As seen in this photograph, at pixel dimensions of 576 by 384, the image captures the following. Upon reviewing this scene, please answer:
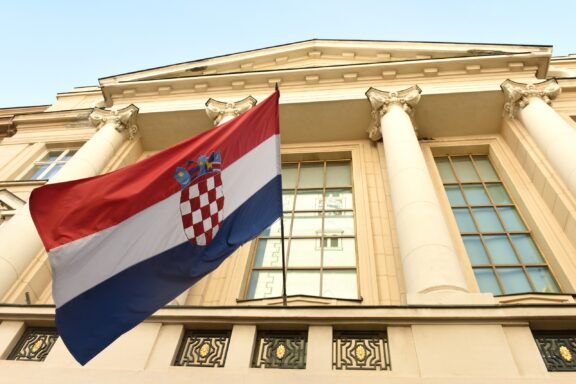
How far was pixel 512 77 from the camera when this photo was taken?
491 inches

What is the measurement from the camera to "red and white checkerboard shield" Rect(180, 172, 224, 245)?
5.10 metres

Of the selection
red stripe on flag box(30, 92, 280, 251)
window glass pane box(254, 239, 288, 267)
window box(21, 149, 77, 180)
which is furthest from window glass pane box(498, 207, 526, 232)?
window box(21, 149, 77, 180)

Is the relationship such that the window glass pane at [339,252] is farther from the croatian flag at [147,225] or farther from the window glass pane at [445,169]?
the window glass pane at [445,169]

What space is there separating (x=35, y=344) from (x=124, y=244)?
8.02 ft

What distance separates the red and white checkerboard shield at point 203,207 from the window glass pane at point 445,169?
26.1ft

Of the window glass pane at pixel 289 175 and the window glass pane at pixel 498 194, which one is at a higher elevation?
the window glass pane at pixel 289 175

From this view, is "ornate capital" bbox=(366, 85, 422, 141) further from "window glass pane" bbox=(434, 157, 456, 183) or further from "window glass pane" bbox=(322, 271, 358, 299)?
"window glass pane" bbox=(322, 271, 358, 299)

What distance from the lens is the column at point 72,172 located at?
761cm

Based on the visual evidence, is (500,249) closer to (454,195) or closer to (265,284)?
(454,195)

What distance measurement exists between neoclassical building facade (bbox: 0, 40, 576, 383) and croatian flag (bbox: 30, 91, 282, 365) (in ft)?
1.72

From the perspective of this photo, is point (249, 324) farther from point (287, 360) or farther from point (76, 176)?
point (76, 176)

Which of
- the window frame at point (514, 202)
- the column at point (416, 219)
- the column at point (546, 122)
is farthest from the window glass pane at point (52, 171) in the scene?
the column at point (546, 122)

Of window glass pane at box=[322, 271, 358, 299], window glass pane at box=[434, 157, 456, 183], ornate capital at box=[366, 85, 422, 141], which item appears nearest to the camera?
window glass pane at box=[322, 271, 358, 299]

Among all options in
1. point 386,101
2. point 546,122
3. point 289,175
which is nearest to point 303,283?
point 289,175
